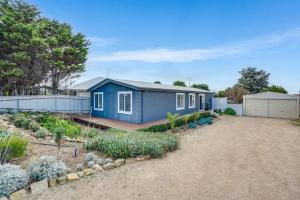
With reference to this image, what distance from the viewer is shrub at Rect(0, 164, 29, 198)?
153 inches

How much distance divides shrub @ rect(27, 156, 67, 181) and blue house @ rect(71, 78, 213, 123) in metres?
7.38

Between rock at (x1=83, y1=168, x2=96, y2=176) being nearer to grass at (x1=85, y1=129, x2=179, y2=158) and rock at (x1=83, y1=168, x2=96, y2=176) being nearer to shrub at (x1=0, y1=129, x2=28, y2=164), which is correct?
grass at (x1=85, y1=129, x2=179, y2=158)

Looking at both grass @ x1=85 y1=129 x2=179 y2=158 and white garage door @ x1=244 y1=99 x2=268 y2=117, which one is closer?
grass @ x1=85 y1=129 x2=179 y2=158

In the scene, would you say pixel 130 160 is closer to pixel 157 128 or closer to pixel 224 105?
pixel 157 128

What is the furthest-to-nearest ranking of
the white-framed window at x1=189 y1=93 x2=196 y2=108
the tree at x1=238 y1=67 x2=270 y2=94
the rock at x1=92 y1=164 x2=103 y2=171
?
1. the tree at x1=238 y1=67 x2=270 y2=94
2. the white-framed window at x1=189 y1=93 x2=196 y2=108
3. the rock at x1=92 y1=164 x2=103 y2=171

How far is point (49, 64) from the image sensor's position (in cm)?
1772

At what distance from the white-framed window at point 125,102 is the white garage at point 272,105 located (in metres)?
15.2

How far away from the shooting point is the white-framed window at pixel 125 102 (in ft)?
41.8

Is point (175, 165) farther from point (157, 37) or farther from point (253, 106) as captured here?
point (253, 106)

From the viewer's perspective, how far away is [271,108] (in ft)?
66.0

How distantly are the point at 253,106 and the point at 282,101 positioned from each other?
108 inches

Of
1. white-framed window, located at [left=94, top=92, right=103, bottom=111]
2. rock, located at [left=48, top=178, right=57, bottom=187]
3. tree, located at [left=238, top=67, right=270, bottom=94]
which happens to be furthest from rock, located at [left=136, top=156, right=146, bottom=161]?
tree, located at [left=238, top=67, right=270, bottom=94]

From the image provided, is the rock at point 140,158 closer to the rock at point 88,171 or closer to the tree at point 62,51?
the rock at point 88,171

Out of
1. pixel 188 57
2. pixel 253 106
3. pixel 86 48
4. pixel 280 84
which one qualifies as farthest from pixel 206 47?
pixel 280 84
